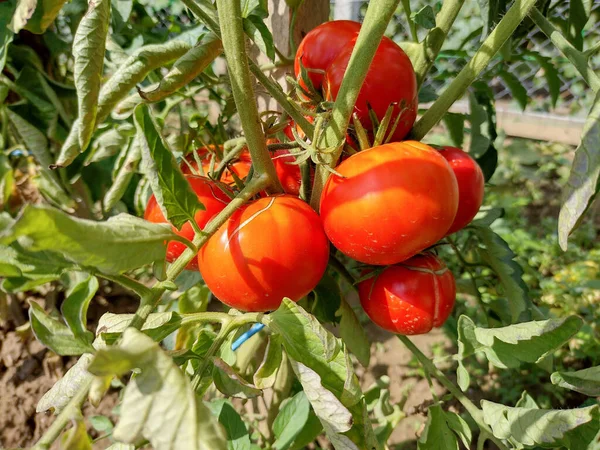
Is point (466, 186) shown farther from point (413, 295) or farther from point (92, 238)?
point (92, 238)

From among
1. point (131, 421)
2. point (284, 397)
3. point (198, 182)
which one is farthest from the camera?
point (284, 397)

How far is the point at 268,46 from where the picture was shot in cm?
68

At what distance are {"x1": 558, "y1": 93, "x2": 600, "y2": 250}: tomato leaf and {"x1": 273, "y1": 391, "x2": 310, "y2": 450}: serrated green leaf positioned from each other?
54 centimetres

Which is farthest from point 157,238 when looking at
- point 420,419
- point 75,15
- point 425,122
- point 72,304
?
point 420,419

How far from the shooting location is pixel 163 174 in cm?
50

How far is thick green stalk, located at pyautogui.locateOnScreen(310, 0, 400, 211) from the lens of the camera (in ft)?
1.66

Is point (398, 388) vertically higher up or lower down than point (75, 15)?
lower down

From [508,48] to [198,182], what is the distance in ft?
1.82

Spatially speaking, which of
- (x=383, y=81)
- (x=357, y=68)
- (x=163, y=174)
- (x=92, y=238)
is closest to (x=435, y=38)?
(x=383, y=81)

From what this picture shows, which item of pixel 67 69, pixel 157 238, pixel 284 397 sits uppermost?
pixel 157 238

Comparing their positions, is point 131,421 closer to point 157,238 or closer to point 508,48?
point 157,238

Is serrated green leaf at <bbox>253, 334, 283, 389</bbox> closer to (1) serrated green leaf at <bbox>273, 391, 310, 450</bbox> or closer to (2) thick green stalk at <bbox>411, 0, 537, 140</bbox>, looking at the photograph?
(1) serrated green leaf at <bbox>273, 391, 310, 450</bbox>

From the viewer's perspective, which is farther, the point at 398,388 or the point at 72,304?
the point at 398,388

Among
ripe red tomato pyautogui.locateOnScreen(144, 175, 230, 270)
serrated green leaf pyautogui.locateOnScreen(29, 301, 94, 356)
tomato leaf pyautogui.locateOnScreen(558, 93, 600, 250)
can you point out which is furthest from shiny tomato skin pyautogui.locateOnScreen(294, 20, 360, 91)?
serrated green leaf pyautogui.locateOnScreen(29, 301, 94, 356)
